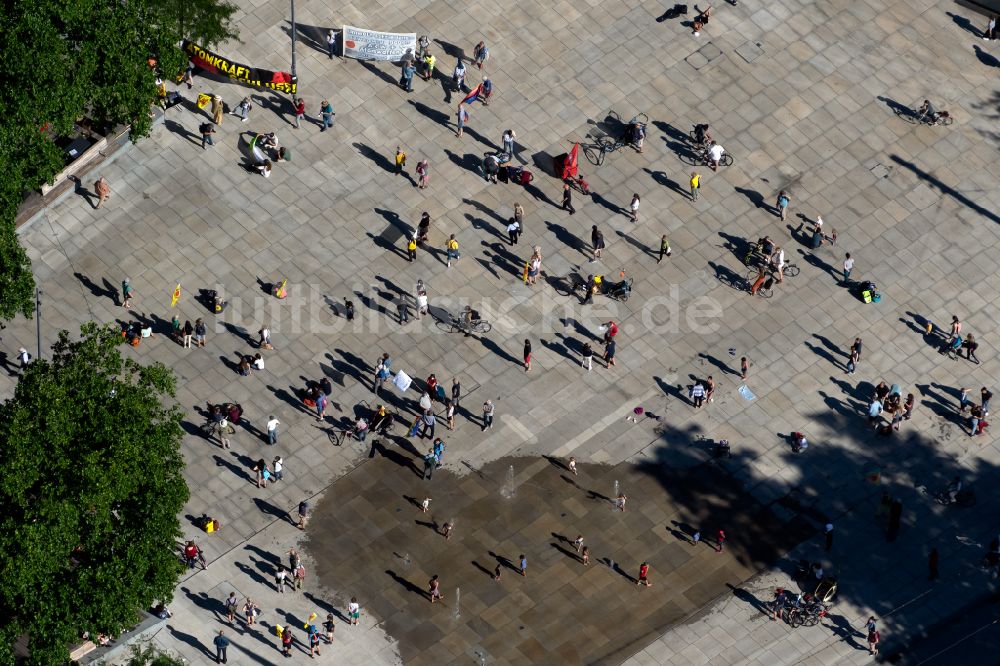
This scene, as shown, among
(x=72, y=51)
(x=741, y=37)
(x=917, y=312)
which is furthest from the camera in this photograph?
(x=741, y=37)

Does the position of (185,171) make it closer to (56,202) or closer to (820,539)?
(56,202)

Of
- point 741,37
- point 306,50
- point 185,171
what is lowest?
point 185,171

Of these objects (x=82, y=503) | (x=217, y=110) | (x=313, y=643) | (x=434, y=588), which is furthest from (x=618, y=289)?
(x=82, y=503)

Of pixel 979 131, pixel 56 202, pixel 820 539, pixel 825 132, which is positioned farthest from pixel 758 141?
pixel 56 202

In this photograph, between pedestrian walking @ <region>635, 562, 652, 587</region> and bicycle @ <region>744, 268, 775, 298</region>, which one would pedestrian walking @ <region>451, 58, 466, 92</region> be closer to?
bicycle @ <region>744, 268, 775, 298</region>

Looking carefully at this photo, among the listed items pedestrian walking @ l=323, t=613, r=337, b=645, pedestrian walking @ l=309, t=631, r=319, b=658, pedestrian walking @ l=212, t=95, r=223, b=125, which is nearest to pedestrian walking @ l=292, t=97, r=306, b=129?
pedestrian walking @ l=212, t=95, r=223, b=125

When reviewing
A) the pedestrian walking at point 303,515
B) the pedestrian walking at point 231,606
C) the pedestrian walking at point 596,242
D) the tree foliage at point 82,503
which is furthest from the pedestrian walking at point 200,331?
the pedestrian walking at point 596,242

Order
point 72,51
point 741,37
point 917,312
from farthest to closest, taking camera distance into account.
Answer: point 741,37
point 917,312
point 72,51

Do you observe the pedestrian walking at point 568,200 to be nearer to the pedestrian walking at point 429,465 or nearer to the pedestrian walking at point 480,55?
the pedestrian walking at point 480,55
